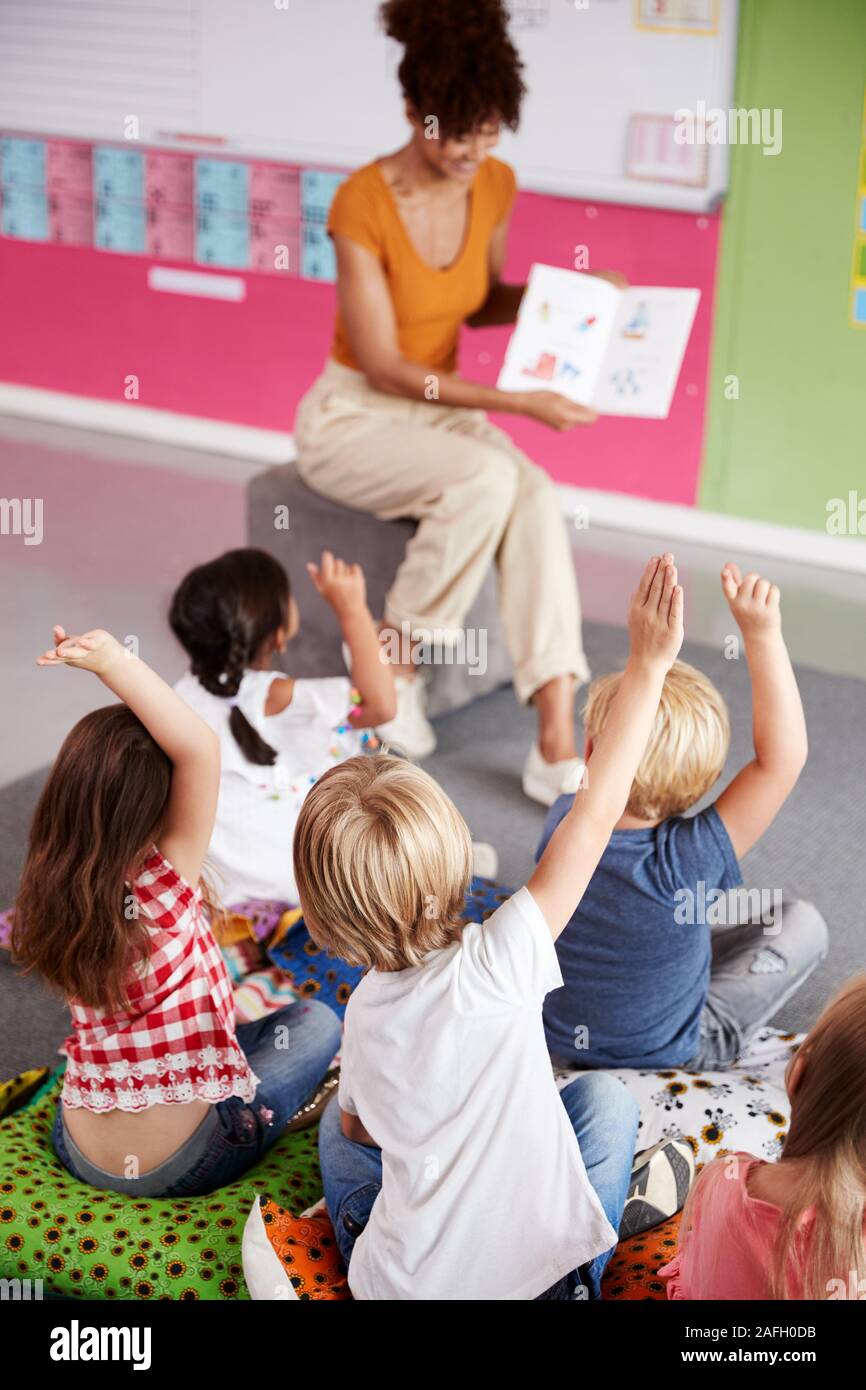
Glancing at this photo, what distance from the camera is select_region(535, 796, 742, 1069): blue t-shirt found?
1.71 meters

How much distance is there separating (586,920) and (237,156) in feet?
12.8

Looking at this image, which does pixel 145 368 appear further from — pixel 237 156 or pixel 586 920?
pixel 586 920

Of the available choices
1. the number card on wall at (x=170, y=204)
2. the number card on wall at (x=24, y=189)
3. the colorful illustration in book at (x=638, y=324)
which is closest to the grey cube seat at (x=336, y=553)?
the colorful illustration in book at (x=638, y=324)

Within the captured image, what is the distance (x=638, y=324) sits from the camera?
316 centimetres

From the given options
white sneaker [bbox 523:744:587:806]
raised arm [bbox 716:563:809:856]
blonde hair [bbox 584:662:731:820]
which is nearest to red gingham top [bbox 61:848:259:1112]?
blonde hair [bbox 584:662:731:820]

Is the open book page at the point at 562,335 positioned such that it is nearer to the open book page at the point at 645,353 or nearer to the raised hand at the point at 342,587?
the open book page at the point at 645,353

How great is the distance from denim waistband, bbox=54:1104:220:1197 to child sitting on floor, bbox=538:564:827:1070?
43 cm

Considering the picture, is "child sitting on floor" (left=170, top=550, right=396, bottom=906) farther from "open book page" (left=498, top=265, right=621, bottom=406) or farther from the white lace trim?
"open book page" (left=498, top=265, right=621, bottom=406)

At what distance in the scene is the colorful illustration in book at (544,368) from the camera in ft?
10.5

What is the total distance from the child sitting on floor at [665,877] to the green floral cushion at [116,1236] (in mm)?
412

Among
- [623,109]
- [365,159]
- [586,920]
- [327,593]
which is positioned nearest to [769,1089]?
[586,920]

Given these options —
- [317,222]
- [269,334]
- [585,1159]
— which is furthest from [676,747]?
[269,334]

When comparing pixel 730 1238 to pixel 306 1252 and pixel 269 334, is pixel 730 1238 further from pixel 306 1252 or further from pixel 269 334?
pixel 269 334

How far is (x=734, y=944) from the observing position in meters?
2.16
